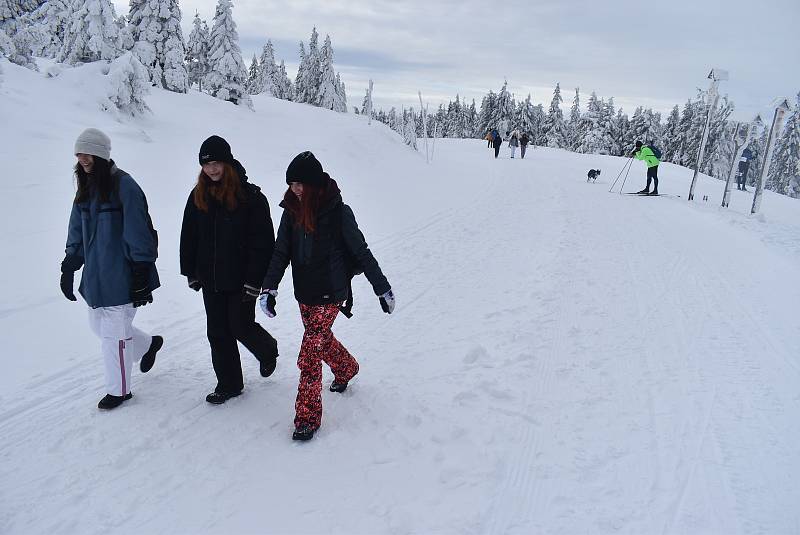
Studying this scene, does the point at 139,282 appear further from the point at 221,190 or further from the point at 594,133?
the point at 594,133

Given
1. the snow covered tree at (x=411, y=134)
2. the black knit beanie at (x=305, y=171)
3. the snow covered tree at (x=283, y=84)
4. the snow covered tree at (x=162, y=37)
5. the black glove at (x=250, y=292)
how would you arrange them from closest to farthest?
the black knit beanie at (x=305, y=171) < the black glove at (x=250, y=292) < the snow covered tree at (x=411, y=134) < the snow covered tree at (x=162, y=37) < the snow covered tree at (x=283, y=84)

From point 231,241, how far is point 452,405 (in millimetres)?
2319

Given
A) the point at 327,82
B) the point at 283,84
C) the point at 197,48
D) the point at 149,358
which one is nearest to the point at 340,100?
the point at 327,82

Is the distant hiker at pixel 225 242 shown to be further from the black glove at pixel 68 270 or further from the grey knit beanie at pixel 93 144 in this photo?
the black glove at pixel 68 270

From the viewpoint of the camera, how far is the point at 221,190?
12.6 ft

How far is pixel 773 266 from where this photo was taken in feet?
29.3

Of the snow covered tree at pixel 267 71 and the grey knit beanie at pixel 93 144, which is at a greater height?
the snow covered tree at pixel 267 71

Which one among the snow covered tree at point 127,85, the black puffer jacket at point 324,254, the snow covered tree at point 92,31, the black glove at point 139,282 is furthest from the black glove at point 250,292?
the snow covered tree at point 92,31

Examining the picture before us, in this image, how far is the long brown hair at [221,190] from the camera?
384cm

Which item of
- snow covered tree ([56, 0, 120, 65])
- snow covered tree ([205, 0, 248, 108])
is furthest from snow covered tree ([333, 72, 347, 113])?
snow covered tree ([56, 0, 120, 65])

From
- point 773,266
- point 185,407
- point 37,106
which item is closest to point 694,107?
point 773,266

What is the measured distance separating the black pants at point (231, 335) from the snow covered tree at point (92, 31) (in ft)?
69.5

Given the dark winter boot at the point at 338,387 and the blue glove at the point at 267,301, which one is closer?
the blue glove at the point at 267,301

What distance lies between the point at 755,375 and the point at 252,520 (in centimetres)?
473
